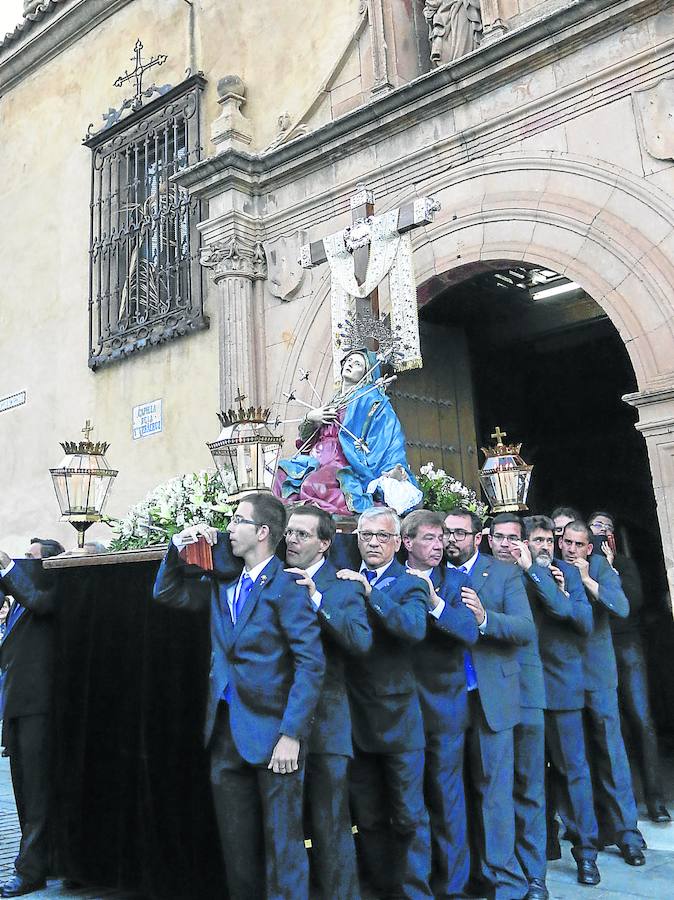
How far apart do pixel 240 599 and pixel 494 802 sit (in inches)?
63.1

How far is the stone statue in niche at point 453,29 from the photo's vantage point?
8.83 m

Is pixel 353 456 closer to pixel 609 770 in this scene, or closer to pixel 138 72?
pixel 609 770

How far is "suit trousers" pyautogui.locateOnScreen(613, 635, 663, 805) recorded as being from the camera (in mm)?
5809

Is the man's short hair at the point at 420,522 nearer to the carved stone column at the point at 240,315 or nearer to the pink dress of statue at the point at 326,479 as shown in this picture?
the pink dress of statue at the point at 326,479

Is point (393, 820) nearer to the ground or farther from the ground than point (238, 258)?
nearer to the ground

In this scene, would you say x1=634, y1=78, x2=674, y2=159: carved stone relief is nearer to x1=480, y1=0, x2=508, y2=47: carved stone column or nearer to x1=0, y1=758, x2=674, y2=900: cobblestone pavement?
x1=480, y1=0, x2=508, y2=47: carved stone column

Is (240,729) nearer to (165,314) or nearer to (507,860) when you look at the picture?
(507,860)

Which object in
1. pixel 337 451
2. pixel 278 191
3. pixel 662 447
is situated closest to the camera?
pixel 337 451

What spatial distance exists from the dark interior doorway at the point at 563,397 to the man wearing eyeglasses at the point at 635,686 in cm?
392

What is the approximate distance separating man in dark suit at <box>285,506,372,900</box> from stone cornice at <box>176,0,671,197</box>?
5.96 m

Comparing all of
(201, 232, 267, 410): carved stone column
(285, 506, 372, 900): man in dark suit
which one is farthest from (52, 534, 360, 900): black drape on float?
(201, 232, 267, 410): carved stone column

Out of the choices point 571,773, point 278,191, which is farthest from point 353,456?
point 278,191

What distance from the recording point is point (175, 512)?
17.2ft

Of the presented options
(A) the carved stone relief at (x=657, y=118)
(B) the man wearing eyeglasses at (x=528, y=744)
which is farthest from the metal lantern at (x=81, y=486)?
(A) the carved stone relief at (x=657, y=118)
